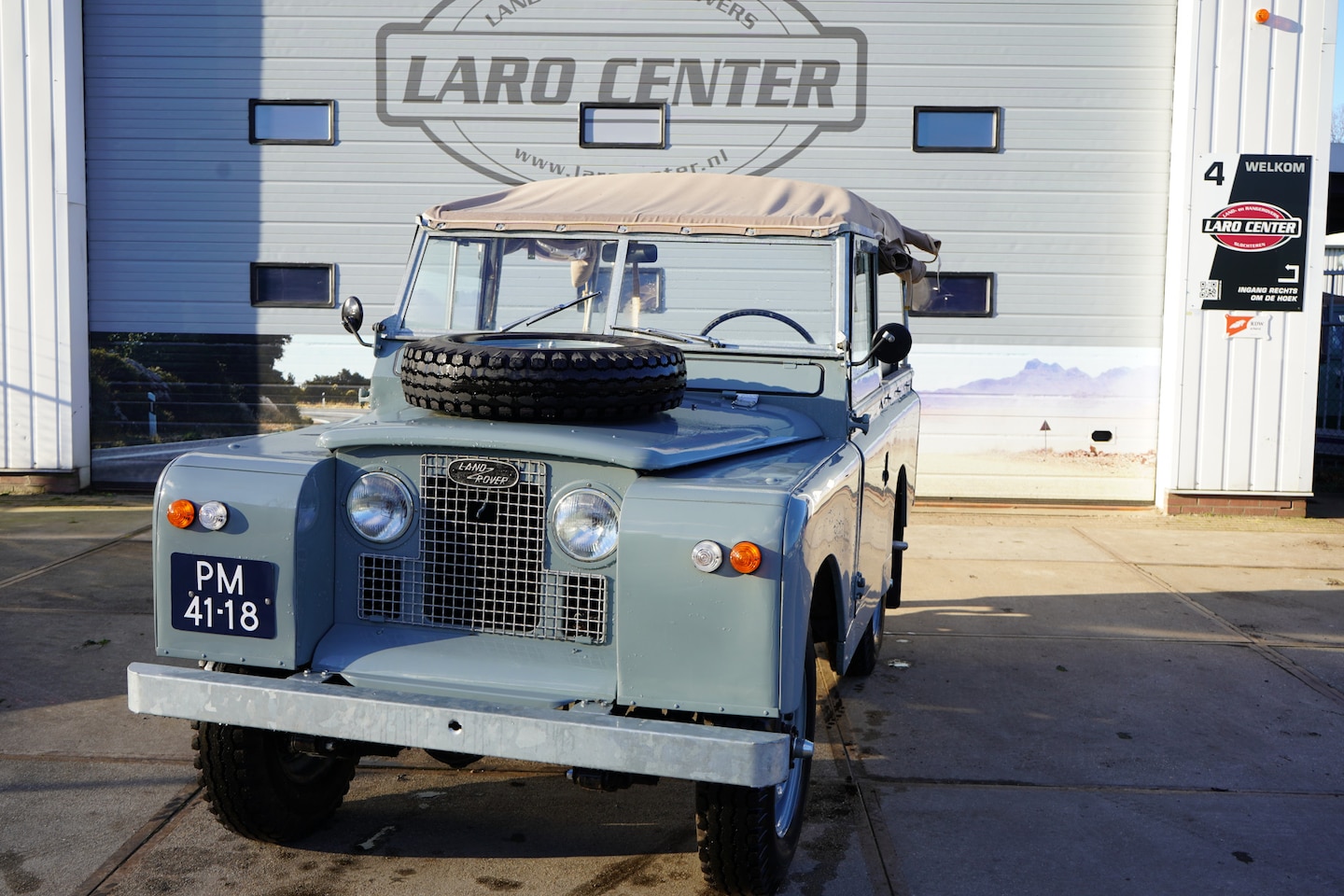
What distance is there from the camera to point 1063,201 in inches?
422

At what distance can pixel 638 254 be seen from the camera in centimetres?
436

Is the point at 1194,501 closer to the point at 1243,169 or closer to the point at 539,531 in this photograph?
the point at 1243,169

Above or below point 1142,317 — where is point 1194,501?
below

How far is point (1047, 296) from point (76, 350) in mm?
8871

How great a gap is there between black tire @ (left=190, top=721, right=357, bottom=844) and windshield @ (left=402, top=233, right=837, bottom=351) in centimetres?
162

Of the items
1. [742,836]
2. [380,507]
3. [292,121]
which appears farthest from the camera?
[292,121]

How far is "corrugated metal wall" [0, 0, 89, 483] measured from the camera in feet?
33.9

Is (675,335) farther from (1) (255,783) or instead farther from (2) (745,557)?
(1) (255,783)

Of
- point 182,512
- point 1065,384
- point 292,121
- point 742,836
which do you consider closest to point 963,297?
point 1065,384

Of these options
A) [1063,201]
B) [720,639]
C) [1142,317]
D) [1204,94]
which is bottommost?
[720,639]

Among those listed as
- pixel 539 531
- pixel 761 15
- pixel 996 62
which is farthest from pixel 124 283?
pixel 539 531

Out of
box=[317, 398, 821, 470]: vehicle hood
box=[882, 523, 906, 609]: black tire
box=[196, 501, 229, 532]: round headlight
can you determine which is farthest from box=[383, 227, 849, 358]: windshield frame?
box=[882, 523, 906, 609]: black tire

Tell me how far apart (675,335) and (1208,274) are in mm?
7823

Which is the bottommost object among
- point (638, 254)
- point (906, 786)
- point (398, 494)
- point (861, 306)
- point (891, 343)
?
point (906, 786)
